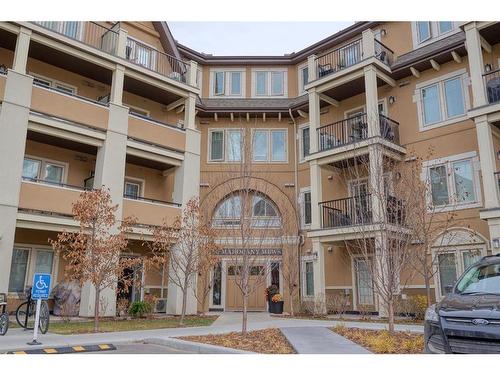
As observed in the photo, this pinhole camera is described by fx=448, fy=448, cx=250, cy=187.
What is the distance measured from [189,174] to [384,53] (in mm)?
10379

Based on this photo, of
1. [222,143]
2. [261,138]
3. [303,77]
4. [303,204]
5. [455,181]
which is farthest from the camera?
[303,77]

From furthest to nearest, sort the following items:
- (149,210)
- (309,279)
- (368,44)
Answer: (309,279)
(368,44)
(149,210)

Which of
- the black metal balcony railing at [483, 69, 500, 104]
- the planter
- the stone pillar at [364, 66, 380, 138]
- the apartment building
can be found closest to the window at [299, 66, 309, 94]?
the apartment building

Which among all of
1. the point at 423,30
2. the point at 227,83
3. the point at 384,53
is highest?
the point at 227,83

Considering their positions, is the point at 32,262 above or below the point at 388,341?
above

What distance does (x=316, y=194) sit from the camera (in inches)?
782

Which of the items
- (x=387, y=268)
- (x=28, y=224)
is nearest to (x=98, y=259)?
(x=28, y=224)

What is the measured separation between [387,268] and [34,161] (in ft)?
46.5

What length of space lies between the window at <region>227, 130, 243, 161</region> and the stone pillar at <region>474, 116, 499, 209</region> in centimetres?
1075

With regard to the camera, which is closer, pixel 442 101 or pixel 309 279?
pixel 442 101

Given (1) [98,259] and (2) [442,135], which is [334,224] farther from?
(1) [98,259]

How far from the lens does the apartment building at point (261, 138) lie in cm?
1573

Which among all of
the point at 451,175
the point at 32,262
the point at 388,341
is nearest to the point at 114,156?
the point at 32,262

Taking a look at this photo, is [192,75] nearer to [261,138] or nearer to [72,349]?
[261,138]
